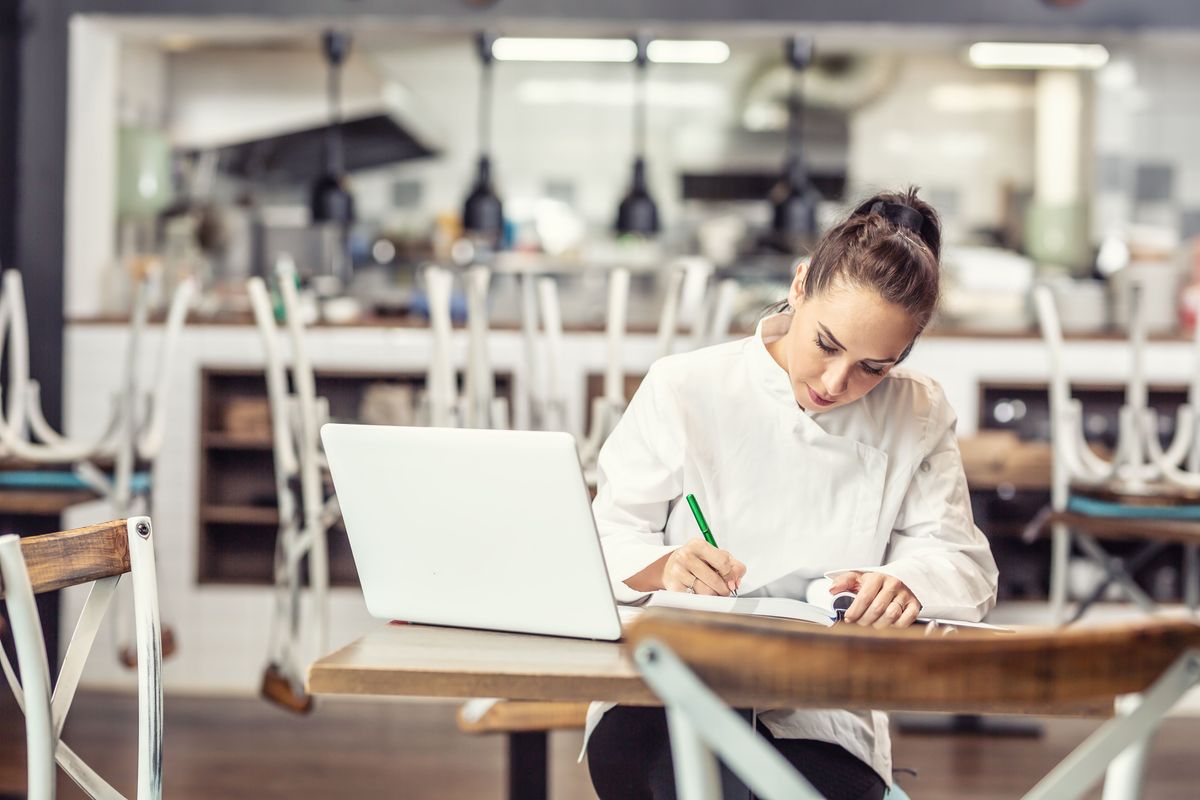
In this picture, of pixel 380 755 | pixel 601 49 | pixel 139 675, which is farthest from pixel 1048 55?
pixel 139 675

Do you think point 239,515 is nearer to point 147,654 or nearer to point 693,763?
point 147,654

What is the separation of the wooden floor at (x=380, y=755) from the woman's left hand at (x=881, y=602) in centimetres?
185

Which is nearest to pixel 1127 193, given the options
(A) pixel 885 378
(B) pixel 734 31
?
(B) pixel 734 31

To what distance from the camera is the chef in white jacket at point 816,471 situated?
1478 millimetres

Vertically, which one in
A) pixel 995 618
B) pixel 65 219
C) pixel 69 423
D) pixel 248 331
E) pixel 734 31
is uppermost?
pixel 734 31

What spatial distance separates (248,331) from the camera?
4152mm

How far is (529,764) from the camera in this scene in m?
2.15

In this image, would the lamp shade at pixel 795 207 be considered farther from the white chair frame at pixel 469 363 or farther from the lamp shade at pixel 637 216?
the white chair frame at pixel 469 363

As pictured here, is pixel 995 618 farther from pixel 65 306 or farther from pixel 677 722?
pixel 677 722

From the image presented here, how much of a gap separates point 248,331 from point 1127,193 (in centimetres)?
425

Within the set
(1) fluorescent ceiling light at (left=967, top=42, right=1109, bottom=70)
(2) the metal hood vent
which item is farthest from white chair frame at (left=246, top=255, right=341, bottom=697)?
(2) the metal hood vent

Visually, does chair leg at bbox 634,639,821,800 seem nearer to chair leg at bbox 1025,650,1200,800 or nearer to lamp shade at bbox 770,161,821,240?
→ chair leg at bbox 1025,650,1200,800

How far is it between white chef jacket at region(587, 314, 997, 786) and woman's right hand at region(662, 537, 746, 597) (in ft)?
0.53

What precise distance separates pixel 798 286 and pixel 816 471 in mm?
227
